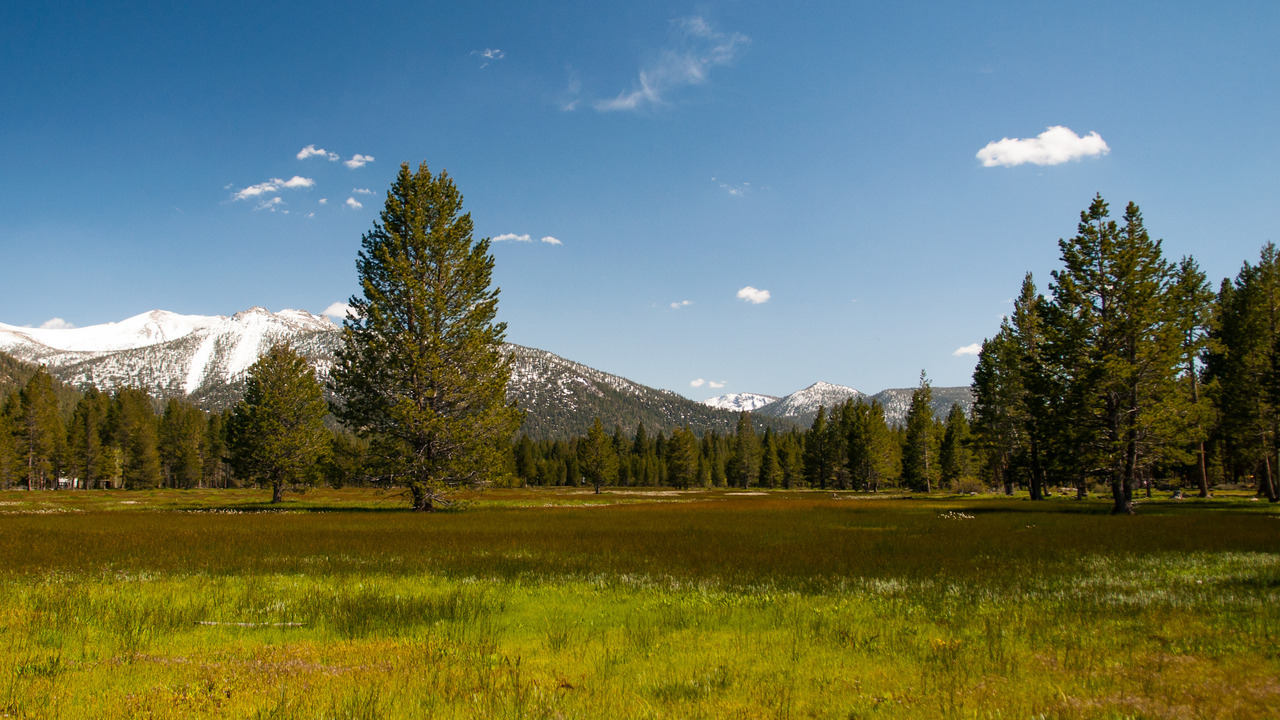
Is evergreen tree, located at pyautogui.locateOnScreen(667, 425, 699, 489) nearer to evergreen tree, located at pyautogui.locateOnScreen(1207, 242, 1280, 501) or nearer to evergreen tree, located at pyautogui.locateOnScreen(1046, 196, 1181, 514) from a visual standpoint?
evergreen tree, located at pyautogui.locateOnScreen(1207, 242, 1280, 501)

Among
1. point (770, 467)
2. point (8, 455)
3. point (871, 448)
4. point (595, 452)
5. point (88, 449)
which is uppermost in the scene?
point (8, 455)

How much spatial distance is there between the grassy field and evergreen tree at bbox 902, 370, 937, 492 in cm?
7469

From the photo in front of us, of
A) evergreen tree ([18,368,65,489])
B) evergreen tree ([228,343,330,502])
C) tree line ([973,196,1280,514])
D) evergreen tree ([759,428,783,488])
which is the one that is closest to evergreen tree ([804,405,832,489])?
evergreen tree ([759,428,783,488])

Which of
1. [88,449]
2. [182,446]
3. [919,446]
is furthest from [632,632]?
[182,446]

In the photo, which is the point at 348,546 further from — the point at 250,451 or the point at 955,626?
the point at 250,451

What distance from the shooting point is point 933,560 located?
1598 centimetres

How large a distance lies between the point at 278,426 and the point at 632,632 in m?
57.0

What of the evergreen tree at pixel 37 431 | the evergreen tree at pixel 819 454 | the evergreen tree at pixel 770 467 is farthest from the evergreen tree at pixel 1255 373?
the evergreen tree at pixel 37 431

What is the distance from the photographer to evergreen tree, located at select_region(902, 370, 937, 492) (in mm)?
88562

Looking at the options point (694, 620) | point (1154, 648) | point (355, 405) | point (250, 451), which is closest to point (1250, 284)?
point (1154, 648)

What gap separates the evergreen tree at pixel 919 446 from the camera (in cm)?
8856

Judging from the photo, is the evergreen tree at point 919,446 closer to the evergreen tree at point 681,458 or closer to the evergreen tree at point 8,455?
the evergreen tree at point 681,458

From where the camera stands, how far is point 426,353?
119 ft

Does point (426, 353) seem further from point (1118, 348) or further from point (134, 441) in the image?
point (134, 441)
